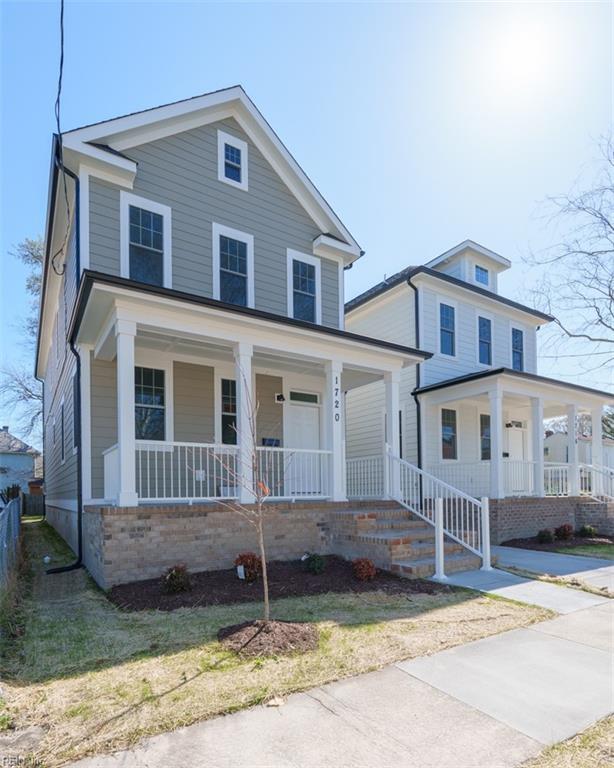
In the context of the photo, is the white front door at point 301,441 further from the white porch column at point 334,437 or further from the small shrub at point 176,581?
the small shrub at point 176,581

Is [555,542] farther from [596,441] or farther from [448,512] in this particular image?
[596,441]

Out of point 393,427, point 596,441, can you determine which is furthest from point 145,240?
point 596,441

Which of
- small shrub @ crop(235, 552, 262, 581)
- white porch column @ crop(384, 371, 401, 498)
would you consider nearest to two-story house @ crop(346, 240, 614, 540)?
white porch column @ crop(384, 371, 401, 498)

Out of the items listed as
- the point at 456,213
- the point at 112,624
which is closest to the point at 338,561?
the point at 112,624

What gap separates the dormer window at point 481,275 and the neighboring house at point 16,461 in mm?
27809

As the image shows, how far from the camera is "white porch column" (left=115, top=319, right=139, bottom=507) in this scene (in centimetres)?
693

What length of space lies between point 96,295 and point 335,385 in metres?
4.32

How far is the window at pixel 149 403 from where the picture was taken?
9.41m

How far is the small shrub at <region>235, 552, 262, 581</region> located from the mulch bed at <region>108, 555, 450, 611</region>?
0.33 ft

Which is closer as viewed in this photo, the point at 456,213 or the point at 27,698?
the point at 27,698

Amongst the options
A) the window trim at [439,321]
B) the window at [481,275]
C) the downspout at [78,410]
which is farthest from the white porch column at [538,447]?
the downspout at [78,410]

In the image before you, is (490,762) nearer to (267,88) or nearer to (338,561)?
(338,561)

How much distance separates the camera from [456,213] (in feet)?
51.6

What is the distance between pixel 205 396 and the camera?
10.3m
